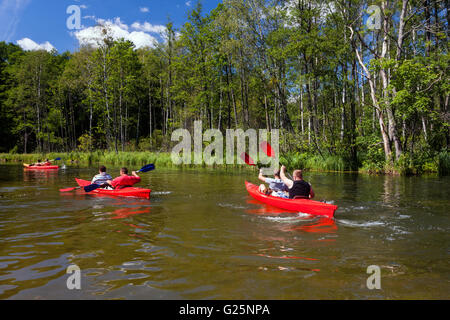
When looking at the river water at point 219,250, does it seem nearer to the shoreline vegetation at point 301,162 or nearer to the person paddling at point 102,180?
the person paddling at point 102,180

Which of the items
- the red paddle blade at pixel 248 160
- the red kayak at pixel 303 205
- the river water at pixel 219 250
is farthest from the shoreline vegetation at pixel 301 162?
the red kayak at pixel 303 205

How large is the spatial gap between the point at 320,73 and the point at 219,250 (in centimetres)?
1732

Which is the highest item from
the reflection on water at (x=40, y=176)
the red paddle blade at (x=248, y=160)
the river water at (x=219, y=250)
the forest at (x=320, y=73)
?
the forest at (x=320, y=73)

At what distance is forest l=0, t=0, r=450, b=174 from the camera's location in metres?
15.1

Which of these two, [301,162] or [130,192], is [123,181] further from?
[301,162]

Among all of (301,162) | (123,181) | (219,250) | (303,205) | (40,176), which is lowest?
(219,250)

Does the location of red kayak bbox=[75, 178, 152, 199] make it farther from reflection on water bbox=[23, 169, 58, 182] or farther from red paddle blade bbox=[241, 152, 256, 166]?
reflection on water bbox=[23, 169, 58, 182]

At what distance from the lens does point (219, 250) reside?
4367 millimetres

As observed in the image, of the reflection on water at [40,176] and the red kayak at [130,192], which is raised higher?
the reflection on water at [40,176]

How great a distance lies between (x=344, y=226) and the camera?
5930 mm

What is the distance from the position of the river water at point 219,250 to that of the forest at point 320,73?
8338mm

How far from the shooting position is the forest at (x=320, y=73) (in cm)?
1513

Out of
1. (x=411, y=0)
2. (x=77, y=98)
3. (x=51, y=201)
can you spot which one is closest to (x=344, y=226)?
(x=51, y=201)

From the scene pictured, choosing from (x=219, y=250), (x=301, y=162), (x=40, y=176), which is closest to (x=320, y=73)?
(x=301, y=162)
